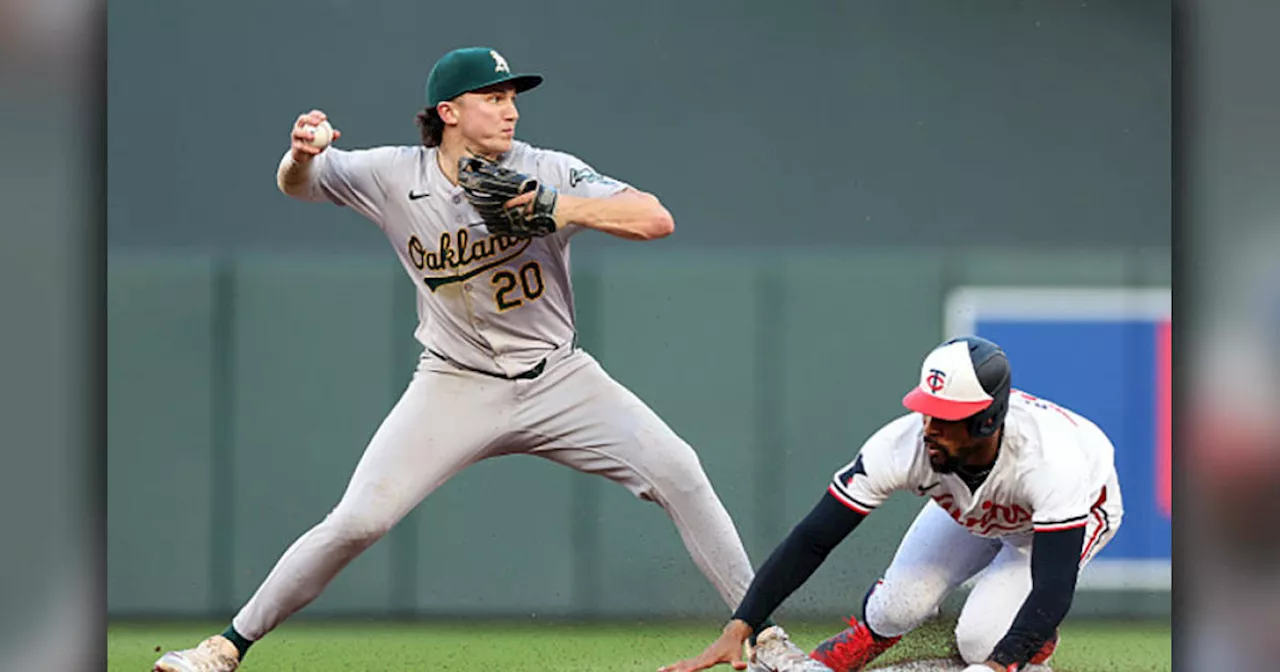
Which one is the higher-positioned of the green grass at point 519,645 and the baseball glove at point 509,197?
the baseball glove at point 509,197

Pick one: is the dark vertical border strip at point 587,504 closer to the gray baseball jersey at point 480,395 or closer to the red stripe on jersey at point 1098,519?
the gray baseball jersey at point 480,395

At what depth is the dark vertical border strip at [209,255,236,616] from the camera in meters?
5.20

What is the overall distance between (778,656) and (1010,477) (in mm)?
699

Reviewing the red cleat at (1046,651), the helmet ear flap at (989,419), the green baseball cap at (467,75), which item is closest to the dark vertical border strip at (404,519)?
the green baseball cap at (467,75)

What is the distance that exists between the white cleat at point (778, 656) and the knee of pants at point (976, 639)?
33 cm

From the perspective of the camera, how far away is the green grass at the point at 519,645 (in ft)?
14.3

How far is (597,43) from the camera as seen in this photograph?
5.56m

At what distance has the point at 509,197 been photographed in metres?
3.21

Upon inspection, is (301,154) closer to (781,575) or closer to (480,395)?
(480,395)

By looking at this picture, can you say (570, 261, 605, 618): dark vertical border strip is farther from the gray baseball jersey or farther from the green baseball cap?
the green baseball cap
